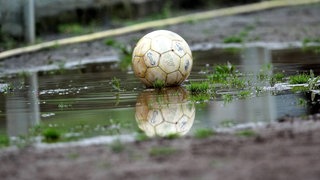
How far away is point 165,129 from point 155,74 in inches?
116

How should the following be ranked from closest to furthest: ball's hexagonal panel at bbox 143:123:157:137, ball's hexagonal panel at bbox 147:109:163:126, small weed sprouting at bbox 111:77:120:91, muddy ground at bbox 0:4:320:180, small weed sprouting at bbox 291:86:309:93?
1. muddy ground at bbox 0:4:320:180
2. ball's hexagonal panel at bbox 143:123:157:137
3. ball's hexagonal panel at bbox 147:109:163:126
4. small weed sprouting at bbox 291:86:309:93
5. small weed sprouting at bbox 111:77:120:91

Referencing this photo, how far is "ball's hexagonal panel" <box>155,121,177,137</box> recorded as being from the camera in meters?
8.55

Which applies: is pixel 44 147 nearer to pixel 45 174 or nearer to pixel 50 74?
pixel 45 174

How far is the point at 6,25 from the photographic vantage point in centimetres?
1845

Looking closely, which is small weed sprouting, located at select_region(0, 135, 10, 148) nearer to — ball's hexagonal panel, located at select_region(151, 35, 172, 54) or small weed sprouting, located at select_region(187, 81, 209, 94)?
small weed sprouting, located at select_region(187, 81, 209, 94)

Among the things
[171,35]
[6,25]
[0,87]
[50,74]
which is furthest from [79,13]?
[171,35]

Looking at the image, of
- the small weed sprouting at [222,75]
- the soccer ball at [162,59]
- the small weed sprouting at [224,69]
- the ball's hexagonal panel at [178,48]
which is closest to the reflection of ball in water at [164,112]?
the soccer ball at [162,59]

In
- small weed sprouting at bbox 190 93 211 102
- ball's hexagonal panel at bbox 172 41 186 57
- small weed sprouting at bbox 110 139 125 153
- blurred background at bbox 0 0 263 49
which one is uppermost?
blurred background at bbox 0 0 263 49

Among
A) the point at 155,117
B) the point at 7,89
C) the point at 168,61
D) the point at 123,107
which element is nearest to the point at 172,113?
the point at 155,117

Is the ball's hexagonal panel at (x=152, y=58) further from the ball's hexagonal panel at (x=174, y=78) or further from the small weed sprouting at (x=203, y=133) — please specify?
the small weed sprouting at (x=203, y=133)

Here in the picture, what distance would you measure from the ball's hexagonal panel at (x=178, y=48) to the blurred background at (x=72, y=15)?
690 centimetres

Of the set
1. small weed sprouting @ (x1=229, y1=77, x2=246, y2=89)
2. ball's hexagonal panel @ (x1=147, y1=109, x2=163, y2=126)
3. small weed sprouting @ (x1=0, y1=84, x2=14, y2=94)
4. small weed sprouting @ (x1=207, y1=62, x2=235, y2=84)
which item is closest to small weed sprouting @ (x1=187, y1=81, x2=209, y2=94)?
small weed sprouting @ (x1=229, y1=77, x2=246, y2=89)

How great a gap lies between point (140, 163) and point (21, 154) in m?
1.27

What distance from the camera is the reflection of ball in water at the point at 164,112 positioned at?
8.83 meters
